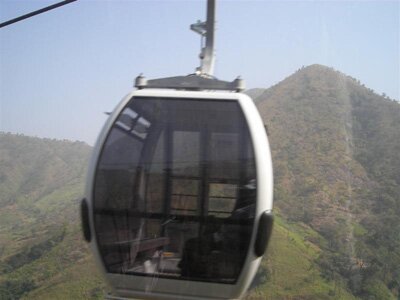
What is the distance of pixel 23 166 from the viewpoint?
39906 millimetres

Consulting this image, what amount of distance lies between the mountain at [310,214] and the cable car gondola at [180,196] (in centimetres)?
275

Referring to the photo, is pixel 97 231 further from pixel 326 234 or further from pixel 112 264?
pixel 326 234

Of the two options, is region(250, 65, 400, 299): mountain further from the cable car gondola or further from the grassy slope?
the cable car gondola

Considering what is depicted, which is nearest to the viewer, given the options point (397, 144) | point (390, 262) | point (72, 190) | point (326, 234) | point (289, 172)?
point (390, 262)

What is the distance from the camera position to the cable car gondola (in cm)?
388

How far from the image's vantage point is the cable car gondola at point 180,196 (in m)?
3.88

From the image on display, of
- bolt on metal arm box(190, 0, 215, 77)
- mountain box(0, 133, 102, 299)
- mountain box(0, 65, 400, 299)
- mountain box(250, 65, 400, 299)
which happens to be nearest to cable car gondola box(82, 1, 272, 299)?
bolt on metal arm box(190, 0, 215, 77)

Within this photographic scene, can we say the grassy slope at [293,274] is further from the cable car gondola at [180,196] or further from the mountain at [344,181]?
the cable car gondola at [180,196]

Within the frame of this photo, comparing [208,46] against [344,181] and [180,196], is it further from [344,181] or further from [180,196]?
[344,181]

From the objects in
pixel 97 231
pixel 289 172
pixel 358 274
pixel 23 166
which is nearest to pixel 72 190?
pixel 23 166

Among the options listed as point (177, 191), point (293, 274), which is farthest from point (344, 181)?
point (177, 191)

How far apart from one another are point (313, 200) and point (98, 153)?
1897 cm

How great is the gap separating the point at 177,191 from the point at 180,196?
0.05m

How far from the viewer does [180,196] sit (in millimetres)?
4016
